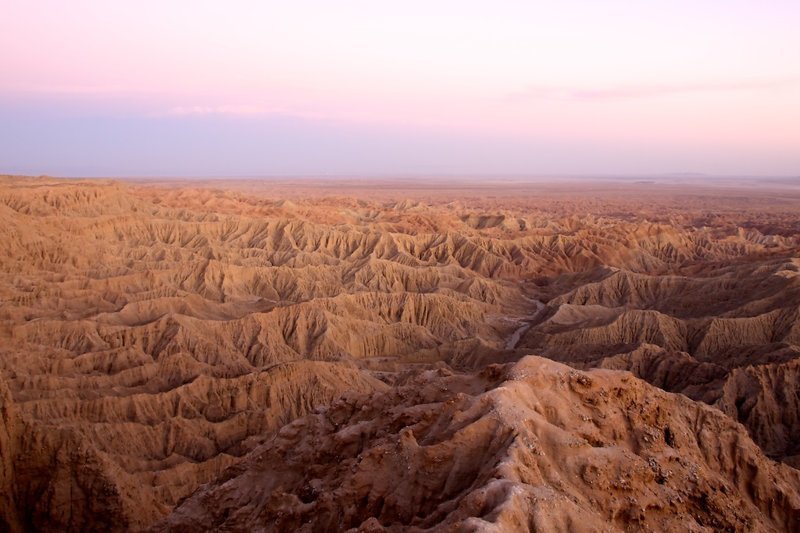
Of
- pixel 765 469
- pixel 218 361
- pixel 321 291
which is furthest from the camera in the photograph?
pixel 321 291

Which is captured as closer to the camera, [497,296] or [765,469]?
[765,469]

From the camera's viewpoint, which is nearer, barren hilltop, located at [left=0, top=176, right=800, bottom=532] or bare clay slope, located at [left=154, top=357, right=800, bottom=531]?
bare clay slope, located at [left=154, top=357, right=800, bottom=531]

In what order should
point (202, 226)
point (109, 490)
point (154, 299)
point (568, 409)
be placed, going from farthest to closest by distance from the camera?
1. point (202, 226)
2. point (154, 299)
3. point (109, 490)
4. point (568, 409)

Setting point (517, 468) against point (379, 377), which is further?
point (379, 377)

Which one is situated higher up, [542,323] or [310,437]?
[310,437]

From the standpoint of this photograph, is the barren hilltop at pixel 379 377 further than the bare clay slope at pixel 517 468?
Yes

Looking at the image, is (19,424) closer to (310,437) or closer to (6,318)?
(310,437)

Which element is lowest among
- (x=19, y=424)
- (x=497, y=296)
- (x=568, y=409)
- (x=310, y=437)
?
(x=497, y=296)

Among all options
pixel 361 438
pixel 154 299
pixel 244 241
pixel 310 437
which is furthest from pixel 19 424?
pixel 244 241
